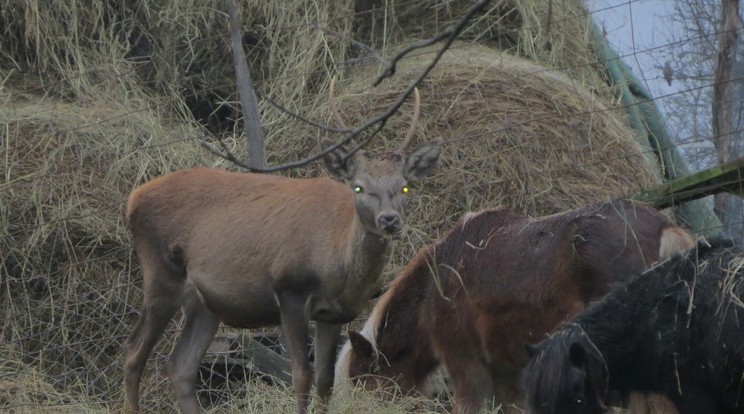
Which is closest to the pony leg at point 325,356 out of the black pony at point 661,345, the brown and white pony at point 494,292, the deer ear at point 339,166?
the brown and white pony at point 494,292

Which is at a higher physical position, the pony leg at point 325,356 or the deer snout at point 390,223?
the deer snout at point 390,223

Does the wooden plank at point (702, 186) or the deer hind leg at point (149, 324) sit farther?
the deer hind leg at point (149, 324)

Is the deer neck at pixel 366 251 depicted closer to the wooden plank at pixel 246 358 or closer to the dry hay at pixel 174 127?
the wooden plank at pixel 246 358

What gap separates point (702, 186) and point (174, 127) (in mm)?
4555

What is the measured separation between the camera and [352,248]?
28.0ft

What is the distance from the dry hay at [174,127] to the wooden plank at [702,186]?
3.58 ft

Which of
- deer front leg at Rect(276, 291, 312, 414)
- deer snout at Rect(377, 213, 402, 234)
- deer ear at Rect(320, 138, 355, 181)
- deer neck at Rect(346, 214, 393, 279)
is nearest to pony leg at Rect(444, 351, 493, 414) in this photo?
deer neck at Rect(346, 214, 393, 279)

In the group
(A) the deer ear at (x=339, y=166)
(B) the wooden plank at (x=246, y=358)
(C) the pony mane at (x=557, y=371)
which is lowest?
(B) the wooden plank at (x=246, y=358)

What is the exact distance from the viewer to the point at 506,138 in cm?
1015

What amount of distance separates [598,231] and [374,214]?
136 cm

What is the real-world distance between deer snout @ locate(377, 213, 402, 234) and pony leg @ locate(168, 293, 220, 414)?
5.51 ft

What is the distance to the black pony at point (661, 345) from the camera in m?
7.01

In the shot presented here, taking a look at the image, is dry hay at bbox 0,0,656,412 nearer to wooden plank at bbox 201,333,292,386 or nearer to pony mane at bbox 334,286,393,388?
wooden plank at bbox 201,333,292,386

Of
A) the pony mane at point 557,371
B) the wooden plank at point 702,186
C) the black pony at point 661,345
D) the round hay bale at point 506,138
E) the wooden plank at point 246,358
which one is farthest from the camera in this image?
the round hay bale at point 506,138
